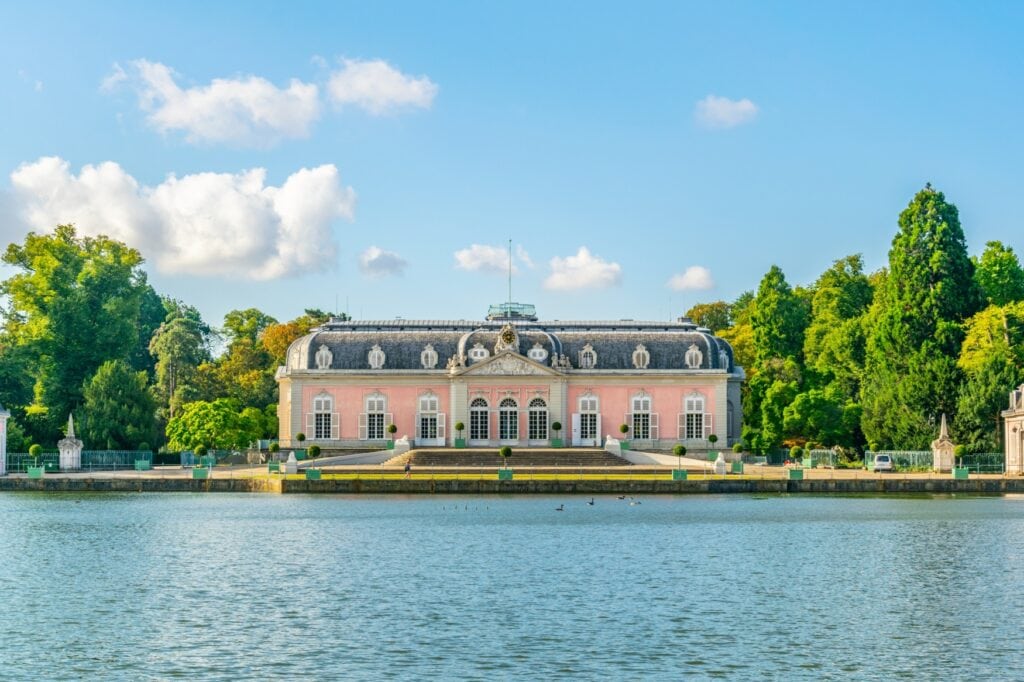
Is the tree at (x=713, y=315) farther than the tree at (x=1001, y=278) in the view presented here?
Yes

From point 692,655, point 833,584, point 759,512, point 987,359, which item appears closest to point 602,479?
point 759,512

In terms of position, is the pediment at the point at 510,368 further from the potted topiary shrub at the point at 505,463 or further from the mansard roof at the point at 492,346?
the potted topiary shrub at the point at 505,463

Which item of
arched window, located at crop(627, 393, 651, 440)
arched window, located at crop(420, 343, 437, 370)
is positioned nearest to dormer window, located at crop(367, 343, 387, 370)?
arched window, located at crop(420, 343, 437, 370)

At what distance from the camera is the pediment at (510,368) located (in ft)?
267

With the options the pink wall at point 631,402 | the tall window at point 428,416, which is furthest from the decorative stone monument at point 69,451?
the pink wall at point 631,402

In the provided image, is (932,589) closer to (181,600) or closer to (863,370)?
(181,600)

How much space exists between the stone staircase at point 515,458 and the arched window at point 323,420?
24.9 feet

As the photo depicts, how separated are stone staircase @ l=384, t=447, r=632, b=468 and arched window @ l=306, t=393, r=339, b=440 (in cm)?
758

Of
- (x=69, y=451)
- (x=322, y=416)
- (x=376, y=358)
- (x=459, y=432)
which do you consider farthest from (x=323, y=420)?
(x=69, y=451)

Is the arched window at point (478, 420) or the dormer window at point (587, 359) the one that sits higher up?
the dormer window at point (587, 359)

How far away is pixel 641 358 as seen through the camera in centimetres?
8275

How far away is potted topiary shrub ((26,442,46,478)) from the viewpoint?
65.8 meters

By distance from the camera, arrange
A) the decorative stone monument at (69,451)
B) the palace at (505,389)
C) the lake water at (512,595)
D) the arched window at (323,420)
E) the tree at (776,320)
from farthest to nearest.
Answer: the tree at (776,320), the arched window at (323,420), the palace at (505,389), the decorative stone monument at (69,451), the lake water at (512,595)

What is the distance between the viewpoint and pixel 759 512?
171ft
